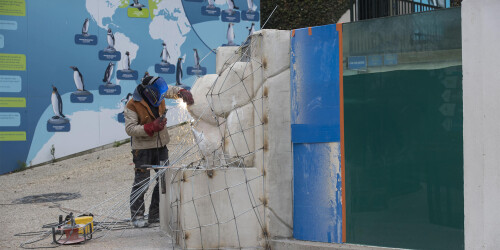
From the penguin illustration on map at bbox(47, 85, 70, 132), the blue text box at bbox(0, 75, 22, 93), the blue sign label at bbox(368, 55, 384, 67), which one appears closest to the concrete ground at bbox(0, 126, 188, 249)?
the penguin illustration on map at bbox(47, 85, 70, 132)

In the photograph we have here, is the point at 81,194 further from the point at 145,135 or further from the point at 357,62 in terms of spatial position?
the point at 357,62

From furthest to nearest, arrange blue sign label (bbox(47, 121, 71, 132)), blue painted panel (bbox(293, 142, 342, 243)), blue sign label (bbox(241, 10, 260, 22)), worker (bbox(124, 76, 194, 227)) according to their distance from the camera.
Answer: blue sign label (bbox(241, 10, 260, 22)) → blue sign label (bbox(47, 121, 71, 132)) → worker (bbox(124, 76, 194, 227)) → blue painted panel (bbox(293, 142, 342, 243))

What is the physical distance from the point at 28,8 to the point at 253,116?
332 inches

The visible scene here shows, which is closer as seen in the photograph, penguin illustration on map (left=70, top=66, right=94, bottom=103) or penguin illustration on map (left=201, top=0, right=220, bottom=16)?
penguin illustration on map (left=70, top=66, right=94, bottom=103)

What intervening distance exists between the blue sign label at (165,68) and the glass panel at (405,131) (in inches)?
361

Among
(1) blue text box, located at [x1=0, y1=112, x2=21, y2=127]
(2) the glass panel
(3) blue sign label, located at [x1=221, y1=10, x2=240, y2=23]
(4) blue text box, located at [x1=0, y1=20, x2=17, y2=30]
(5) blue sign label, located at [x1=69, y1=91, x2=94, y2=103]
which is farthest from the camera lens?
(3) blue sign label, located at [x1=221, y1=10, x2=240, y2=23]

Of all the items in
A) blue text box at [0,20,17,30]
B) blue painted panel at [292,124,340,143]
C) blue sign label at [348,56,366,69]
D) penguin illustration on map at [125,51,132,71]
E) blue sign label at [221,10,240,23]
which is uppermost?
blue sign label at [221,10,240,23]

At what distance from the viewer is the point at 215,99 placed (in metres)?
6.37

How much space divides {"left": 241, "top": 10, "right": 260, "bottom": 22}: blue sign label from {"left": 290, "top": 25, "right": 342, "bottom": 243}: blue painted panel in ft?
31.6

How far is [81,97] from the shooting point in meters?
13.1

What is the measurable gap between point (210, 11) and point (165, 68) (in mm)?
1874

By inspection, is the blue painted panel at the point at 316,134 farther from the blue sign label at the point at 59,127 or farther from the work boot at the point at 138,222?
the blue sign label at the point at 59,127

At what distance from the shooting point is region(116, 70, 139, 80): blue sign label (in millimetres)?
13625

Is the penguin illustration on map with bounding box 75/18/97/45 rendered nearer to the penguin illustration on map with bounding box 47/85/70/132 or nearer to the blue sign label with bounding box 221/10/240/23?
the penguin illustration on map with bounding box 47/85/70/132
